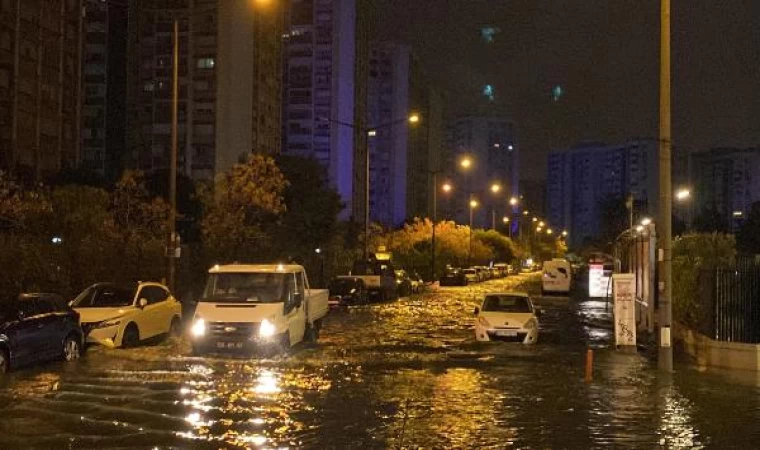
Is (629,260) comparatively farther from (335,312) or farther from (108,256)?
(108,256)

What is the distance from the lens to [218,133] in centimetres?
9456

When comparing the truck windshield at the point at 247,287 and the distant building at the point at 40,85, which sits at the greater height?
the distant building at the point at 40,85

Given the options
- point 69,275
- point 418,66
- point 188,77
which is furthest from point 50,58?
point 418,66

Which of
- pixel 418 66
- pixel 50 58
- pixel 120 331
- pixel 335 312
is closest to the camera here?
pixel 120 331

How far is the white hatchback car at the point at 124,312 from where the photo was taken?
21422 millimetres

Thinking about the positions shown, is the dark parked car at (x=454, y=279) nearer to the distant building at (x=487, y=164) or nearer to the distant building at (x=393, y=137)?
the distant building at (x=393, y=137)

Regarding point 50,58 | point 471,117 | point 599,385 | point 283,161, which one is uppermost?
point 471,117

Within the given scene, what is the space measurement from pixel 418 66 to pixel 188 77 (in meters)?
84.3

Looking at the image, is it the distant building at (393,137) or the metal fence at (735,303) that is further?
the distant building at (393,137)

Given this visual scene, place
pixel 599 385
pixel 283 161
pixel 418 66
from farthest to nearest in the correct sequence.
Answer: pixel 418 66, pixel 283 161, pixel 599 385

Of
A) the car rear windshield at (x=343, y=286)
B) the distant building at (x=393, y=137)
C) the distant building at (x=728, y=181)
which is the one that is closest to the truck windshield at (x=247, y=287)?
the car rear windshield at (x=343, y=286)

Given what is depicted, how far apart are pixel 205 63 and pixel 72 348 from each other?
3095 inches

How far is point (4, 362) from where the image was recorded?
16.9 m

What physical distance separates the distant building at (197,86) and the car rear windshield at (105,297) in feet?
232
